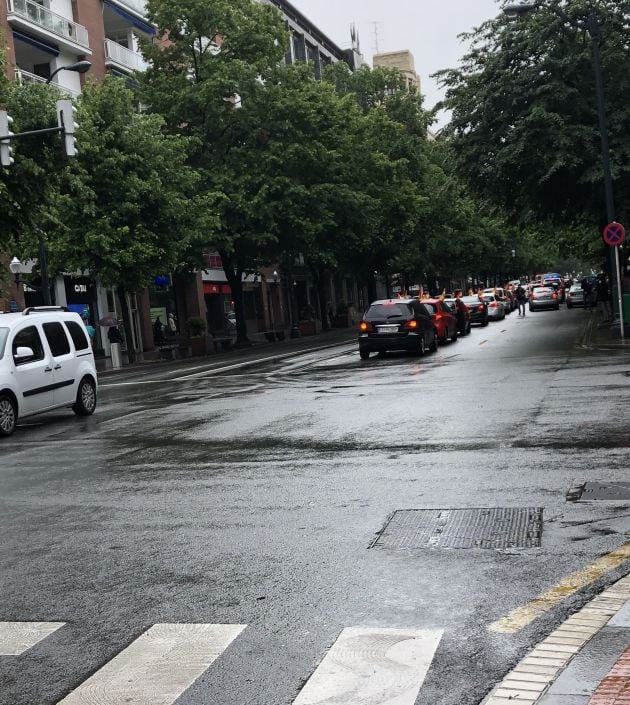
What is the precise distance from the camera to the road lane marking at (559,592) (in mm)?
4480

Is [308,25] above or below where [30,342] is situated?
above

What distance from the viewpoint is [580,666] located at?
3908 millimetres

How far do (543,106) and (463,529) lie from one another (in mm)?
20662

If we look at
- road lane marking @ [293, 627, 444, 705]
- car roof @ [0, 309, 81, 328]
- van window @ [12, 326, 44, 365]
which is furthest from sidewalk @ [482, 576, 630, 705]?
car roof @ [0, 309, 81, 328]

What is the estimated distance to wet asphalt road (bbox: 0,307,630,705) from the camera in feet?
14.3

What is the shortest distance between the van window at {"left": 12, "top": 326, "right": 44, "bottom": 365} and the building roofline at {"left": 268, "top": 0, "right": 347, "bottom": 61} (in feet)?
182

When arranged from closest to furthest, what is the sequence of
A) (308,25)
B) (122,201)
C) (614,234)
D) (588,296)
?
(614,234) < (122,201) < (588,296) < (308,25)

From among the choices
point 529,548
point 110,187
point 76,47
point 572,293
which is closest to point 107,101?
point 110,187

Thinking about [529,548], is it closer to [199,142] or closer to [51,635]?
[51,635]

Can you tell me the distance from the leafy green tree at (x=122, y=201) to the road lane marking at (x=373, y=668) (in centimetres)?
2855

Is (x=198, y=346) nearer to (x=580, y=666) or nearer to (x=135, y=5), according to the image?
(x=135, y=5)

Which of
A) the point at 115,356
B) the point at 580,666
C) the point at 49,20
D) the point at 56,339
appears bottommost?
the point at 580,666

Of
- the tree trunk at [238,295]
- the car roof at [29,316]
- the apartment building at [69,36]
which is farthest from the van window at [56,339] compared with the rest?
the tree trunk at [238,295]

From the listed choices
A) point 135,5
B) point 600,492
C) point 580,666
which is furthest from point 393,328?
point 135,5
